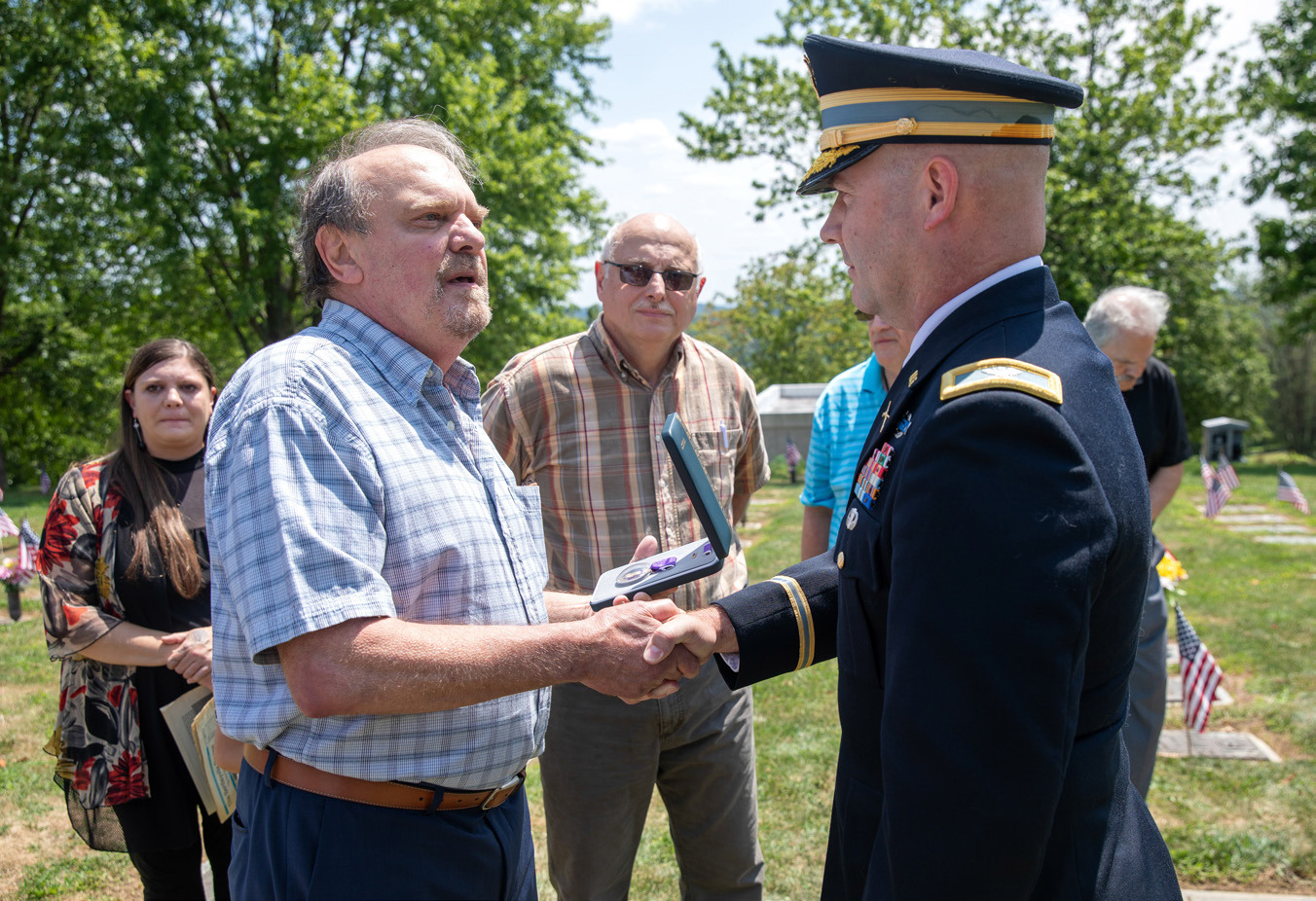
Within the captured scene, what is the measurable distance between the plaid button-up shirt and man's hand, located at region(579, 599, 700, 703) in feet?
2.50

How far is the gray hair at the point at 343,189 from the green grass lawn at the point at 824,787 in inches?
112

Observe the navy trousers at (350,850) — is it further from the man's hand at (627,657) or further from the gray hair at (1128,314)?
the gray hair at (1128,314)

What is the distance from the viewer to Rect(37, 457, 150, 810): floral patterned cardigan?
3.04 meters

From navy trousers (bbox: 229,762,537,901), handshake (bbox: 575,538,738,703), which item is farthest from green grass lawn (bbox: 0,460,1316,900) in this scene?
navy trousers (bbox: 229,762,537,901)

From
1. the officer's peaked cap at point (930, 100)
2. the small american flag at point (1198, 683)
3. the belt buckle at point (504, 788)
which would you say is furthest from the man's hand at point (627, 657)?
the small american flag at point (1198, 683)

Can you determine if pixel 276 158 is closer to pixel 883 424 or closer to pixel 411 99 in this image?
pixel 411 99

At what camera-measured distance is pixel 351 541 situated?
167 cm

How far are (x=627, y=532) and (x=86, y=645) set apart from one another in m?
1.84

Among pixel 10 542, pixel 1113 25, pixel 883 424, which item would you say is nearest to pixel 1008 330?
pixel 883 424

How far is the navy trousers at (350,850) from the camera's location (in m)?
1.73

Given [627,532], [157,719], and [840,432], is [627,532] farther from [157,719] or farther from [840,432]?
[157,719]

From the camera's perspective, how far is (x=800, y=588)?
2.24 m

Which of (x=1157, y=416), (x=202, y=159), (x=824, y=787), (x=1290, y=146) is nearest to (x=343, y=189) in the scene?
(x=824, y=787)

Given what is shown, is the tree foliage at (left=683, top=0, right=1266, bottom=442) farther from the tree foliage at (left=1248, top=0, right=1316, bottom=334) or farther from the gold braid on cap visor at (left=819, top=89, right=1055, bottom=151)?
the gold braid on cap visor at (left=819, top=89, right=1055, bottom=151)
